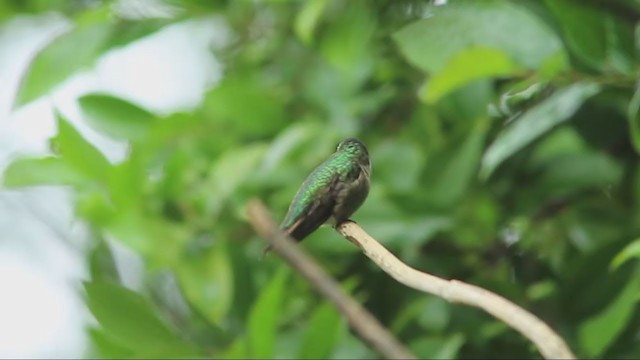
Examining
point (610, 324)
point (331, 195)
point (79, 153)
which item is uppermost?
point (79, 153)

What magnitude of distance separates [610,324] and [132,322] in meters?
0.33

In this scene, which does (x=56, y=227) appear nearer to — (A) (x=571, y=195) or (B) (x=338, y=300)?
(A) (x=571, y=195)

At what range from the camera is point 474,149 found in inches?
38.2

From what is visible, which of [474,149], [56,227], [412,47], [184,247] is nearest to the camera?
[412,47]

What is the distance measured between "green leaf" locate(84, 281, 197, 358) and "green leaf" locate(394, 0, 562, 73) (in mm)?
263

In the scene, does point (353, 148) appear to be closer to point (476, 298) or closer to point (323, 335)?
point (476, 298)

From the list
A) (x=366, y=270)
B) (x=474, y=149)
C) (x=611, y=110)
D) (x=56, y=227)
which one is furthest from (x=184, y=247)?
(x=56, y=227)

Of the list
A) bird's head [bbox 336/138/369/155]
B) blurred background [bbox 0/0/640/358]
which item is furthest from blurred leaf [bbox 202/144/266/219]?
bird's head [bbox 336/138/369/155]

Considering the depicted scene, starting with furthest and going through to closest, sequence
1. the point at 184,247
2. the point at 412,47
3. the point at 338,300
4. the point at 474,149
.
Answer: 1. the point at 184,247
2. the point at 474,149
3. the point at 412,47
4. the point at 338,300

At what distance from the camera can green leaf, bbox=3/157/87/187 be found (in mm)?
1129

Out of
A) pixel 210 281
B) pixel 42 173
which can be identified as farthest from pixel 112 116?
pixel 210 281

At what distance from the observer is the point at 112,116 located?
120 centimetres

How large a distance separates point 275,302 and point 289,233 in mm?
462

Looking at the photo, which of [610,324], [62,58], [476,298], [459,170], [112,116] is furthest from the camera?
[112,116]
